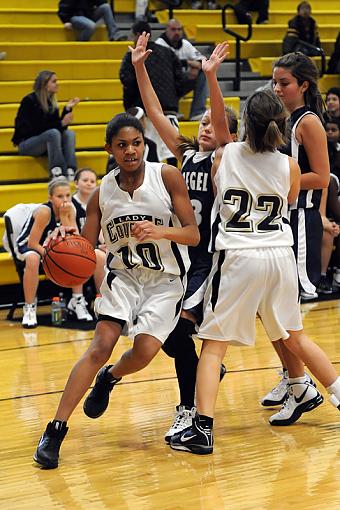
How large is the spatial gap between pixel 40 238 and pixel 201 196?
11.9 feet

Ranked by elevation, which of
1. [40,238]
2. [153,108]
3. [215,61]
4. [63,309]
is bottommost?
[63,309]

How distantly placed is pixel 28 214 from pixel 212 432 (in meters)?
4.24

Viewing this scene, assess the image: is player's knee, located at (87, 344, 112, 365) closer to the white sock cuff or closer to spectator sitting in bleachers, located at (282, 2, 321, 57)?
the white sock cuff

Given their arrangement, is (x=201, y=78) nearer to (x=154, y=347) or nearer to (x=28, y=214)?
(x=28, y=214)

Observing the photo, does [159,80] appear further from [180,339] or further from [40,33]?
[180,339]

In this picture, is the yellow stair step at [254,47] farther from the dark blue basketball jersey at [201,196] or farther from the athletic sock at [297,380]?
the athletic sock at [297,380]

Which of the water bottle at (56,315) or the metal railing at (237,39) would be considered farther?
the metal railing at (237,39)

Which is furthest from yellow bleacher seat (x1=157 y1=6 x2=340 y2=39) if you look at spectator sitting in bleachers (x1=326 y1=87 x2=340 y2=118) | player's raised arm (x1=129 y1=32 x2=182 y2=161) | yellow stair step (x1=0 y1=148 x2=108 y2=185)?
player's raised arm (x1=129 y1=32 x2=182 y2=161)

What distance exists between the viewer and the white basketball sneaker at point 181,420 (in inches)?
183

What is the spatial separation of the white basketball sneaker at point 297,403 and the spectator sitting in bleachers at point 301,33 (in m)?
7.49

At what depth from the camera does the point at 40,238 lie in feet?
26.7

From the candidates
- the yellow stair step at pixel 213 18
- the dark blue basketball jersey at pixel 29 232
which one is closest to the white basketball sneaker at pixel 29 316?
the dark blue basketball jersey at pixel 29 232

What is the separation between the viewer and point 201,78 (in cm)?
1088

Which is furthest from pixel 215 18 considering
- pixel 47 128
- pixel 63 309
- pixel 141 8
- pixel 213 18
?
pixel 63 309
